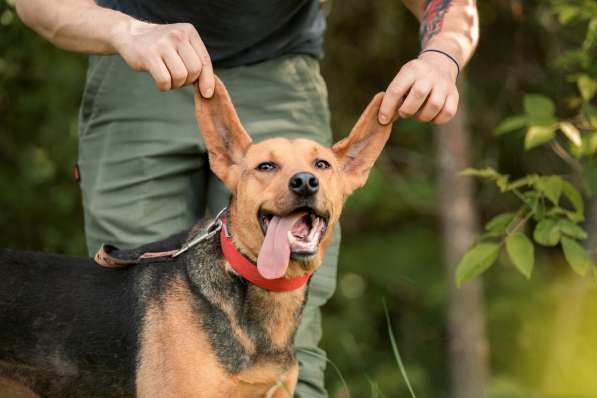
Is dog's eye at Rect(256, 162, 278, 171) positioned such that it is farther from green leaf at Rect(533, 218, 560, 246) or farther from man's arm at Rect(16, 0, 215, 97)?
green leaf at Rect(533, 218, 560, 246)

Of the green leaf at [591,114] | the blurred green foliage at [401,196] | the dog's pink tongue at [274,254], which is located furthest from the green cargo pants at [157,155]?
the blurred green foliage at [401,196]

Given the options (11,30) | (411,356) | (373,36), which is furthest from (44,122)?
(411,356)

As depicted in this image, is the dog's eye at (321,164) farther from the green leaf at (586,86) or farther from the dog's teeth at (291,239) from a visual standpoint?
the green leaf at (586,86)

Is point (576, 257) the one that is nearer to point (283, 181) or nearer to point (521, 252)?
point (521, 252)

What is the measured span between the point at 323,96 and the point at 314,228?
1.21 meters

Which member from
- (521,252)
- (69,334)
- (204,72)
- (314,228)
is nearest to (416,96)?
(314,228)

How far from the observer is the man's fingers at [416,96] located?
3338 millimetres

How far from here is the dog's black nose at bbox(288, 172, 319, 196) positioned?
3373 millimetres

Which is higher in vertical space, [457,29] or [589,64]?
[457,29]

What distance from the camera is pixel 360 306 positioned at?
384 inches

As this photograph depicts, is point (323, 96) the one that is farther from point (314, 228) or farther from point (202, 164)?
point (314, 228)

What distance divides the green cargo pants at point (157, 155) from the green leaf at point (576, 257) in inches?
42.9

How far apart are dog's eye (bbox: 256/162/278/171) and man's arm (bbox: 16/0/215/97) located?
0.42 meters

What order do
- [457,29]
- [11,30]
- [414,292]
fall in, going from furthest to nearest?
[414,292]
[11,30]
[457,29]
